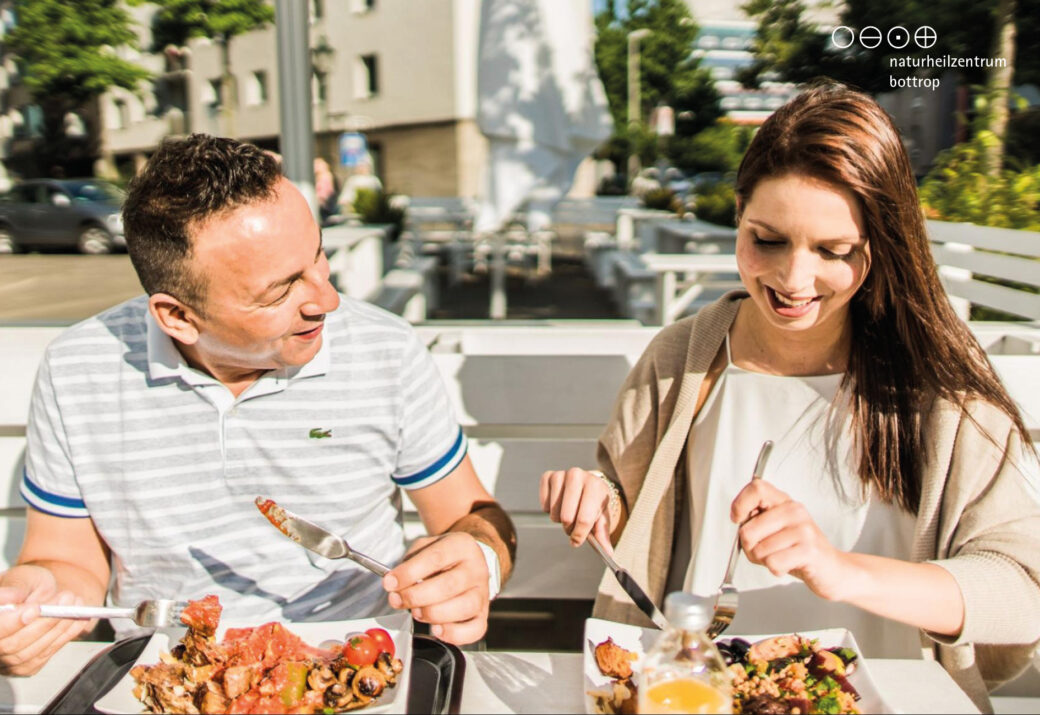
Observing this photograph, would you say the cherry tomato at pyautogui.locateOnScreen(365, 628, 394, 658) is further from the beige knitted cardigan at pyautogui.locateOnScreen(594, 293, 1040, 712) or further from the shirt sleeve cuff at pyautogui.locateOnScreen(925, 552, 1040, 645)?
the shirt sleeve cuff at pyautogui.locateOnScreen(925, 552, 1040, 645)

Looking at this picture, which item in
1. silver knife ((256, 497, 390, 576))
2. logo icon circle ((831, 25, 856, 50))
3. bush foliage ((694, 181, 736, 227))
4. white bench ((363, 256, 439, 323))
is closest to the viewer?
silver knife ((256, 497, 390, 576))

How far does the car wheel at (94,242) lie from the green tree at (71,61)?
0.79 ft

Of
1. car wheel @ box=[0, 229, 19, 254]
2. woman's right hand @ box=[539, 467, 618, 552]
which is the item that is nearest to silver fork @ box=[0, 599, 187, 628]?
woman's right hand @ box=[539, 467, 618, 552]

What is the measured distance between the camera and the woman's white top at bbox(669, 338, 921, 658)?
1.67 m

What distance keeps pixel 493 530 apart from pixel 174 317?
74 centimetres

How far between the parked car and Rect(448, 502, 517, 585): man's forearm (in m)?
1.72

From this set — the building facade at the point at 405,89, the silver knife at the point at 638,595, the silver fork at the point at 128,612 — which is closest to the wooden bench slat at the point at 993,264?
the silver knife at the point at 638,595

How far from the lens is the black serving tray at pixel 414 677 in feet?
4.03

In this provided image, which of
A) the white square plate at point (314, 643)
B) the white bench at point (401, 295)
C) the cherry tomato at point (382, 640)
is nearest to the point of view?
the white square plate at point (314, 643)

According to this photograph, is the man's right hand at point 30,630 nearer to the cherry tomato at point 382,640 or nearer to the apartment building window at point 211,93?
the cherry tomato at point 382,640

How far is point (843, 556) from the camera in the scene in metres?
1.29

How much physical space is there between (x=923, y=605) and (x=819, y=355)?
584mm

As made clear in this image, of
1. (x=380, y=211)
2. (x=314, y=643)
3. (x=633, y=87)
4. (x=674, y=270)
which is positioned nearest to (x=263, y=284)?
(x=314, y=643)

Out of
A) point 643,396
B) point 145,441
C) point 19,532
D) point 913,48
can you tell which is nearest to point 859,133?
point 643,396
